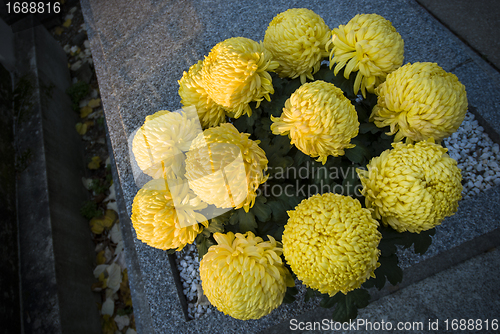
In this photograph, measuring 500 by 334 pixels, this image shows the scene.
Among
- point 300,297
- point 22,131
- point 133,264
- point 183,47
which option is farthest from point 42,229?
point 300,297

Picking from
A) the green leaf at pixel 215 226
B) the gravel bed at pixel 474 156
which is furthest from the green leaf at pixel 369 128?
the gravel bed at pixel 474 156

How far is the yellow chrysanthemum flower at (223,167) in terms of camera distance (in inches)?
36.6

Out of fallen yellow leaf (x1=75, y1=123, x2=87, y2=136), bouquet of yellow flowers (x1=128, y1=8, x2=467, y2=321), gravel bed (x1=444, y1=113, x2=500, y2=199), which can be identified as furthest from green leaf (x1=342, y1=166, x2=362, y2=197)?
fallen yellow leaf (x1=75, y1=123, x2=87, y2=136)

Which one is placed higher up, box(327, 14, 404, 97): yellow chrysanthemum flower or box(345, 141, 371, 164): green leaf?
box(327, 14, 404, 97): yellow chrysanthemum flower

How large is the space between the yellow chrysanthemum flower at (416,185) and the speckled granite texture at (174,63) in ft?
2.84

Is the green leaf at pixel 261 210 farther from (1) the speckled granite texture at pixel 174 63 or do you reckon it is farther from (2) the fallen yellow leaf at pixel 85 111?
(2) the fallen yellow leaf at pixel 85 111

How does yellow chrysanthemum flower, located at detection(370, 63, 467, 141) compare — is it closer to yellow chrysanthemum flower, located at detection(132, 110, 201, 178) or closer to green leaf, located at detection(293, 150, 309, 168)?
green leaf, located at detection(293, 150, 309, 168)

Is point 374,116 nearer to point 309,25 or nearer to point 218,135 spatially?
point 309,25

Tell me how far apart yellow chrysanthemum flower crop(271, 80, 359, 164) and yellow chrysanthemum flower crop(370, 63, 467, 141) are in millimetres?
184

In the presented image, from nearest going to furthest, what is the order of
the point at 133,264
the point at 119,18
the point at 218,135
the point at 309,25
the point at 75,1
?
the point at 218,135 → the point at 309,25 → the point at 133,264 → the point at 119,18 → the point at 75,1

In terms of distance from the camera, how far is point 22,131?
2752 millimetres

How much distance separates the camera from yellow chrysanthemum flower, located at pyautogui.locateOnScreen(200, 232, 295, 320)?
0.96 meters

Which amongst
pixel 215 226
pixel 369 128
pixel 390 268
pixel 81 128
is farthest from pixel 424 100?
pixel 81 128

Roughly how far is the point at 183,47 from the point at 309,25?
4.83ft
